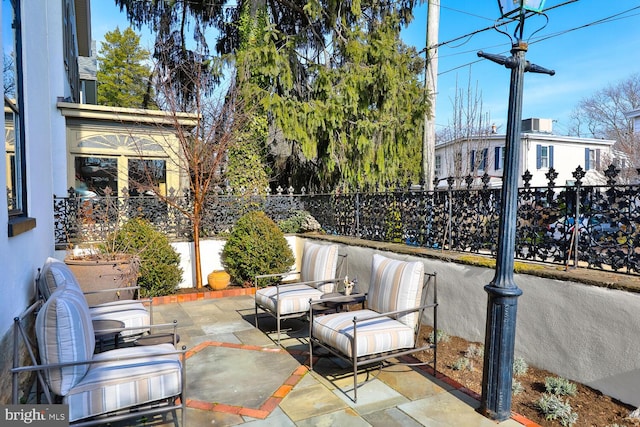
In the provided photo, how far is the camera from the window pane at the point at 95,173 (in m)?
8.45

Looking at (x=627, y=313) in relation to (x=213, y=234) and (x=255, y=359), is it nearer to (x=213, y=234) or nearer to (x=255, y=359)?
(x=255, y=359)

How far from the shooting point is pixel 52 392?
92.3 inches

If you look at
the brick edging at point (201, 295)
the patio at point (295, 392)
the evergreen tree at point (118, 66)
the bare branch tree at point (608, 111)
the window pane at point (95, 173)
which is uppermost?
the evergreen tree at point (118, 66)

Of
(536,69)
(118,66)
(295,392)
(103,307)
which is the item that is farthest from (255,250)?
(118,66)

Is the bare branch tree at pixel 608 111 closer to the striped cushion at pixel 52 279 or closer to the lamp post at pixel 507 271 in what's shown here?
the lamp post at pixel 507 271

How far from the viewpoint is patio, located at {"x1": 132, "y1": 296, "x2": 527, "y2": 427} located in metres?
2.94

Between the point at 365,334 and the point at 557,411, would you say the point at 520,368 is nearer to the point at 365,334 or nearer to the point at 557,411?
the point at 557,411

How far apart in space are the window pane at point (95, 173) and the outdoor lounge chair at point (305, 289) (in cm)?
540

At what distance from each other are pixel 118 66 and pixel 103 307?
26.6m

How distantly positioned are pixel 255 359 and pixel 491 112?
1053cm

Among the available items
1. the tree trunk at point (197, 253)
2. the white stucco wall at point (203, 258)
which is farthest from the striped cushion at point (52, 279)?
the white stucco wall at point (203, 258)

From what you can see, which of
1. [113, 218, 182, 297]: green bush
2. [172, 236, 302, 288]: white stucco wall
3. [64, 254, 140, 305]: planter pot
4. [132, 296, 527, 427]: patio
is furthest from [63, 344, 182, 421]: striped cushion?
[172, 236, 302, 288]: white stucco wall

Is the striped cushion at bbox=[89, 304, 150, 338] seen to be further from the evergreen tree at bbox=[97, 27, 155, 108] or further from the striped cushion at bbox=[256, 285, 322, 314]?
the evergreen tree at bbox=[97, 27, 155, 108]

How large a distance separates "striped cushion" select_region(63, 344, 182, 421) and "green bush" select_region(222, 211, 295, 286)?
4.17m
